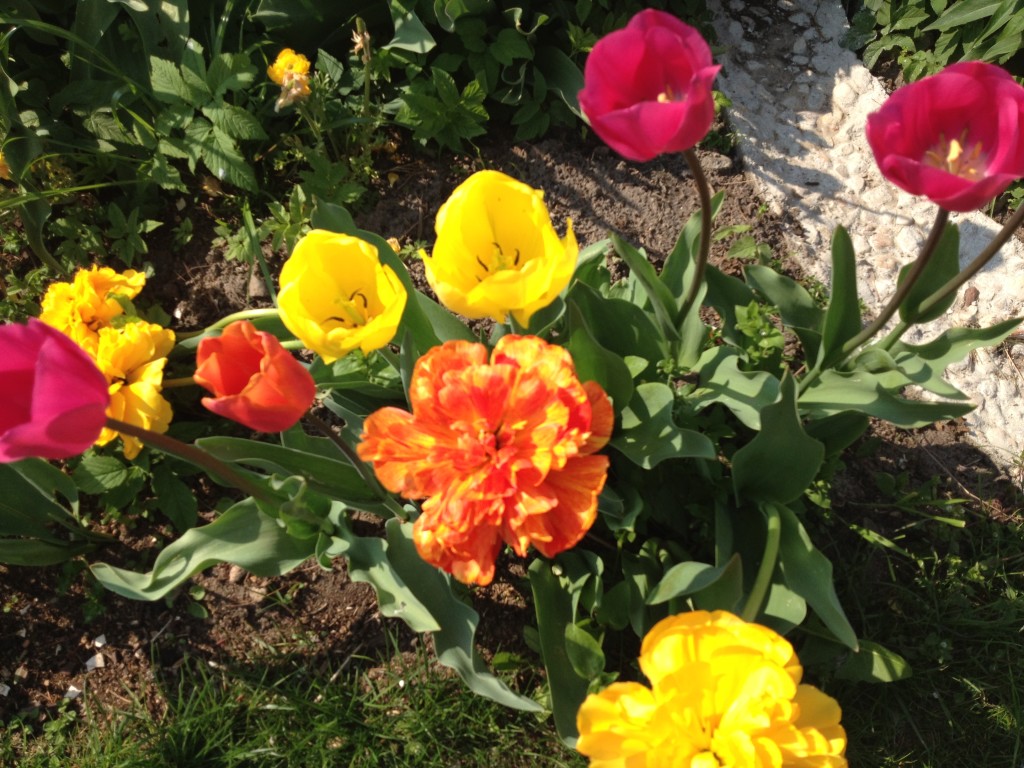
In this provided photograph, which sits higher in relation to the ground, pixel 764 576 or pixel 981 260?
pixel 981 260

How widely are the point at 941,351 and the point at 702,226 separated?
58cm

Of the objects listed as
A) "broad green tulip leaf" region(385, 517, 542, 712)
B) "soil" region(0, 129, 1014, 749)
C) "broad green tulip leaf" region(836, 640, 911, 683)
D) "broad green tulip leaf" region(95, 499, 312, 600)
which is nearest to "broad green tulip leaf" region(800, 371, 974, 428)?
"broad green tulip leaf" region(836, 640, 911, 683)

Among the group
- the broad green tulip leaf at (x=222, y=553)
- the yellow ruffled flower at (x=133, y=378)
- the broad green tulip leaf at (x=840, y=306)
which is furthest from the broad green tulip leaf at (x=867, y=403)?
the yellow ruffled flower at (x=133, y=378)

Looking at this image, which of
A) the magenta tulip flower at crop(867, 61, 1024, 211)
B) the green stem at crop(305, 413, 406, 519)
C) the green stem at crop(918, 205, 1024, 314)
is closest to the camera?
the magenta tulip flower at crop(867, 61, 1024, 211)

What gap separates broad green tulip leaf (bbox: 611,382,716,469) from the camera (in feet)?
4.50

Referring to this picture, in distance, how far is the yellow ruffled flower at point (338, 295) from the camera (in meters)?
1.18

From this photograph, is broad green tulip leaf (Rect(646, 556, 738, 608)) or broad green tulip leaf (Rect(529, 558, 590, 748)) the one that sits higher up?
broad green tulip leaf (Rect(646, 556, 738, 608))

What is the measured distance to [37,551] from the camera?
1800mm

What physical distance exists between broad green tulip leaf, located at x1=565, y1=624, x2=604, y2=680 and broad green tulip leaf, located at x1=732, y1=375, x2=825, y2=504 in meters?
0.38

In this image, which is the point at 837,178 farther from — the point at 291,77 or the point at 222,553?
the point at 222,553

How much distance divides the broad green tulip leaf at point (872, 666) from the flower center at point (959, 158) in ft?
3.03

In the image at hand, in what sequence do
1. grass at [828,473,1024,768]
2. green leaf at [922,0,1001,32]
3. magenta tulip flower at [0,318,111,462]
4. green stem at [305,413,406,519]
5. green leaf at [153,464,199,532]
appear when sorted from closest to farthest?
magenta tulip flower at [0,318,111,462] → green stem at [305,413,406,519] → grass at [828,473,1024,768] → green leaf at [153,464,199,532] → green leaf at [922,0,1001,32]

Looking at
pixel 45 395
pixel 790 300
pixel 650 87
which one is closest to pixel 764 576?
pixel 790 300

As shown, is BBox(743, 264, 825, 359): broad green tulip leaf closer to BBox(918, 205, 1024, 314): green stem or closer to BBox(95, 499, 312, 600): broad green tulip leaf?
BBox(918, 205, 1024, 314): green stem
